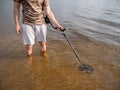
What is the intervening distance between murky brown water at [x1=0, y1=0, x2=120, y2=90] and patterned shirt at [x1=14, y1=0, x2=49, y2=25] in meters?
1.20

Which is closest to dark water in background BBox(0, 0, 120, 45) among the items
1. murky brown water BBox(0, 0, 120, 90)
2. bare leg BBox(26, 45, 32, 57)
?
murky brown water BBox(0, 0, 120, 90)

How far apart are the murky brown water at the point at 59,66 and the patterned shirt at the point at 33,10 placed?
1.20 m

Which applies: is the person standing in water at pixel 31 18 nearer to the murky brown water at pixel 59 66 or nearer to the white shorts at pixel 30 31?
the white shorts at pixel 30 31

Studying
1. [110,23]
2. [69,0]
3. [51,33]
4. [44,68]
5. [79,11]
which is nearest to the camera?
[44,68]

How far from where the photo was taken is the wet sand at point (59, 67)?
5.28 m

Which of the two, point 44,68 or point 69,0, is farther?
point 69,0

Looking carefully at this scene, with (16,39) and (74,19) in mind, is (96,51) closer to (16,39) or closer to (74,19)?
(16,39)

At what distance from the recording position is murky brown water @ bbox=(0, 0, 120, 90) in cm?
529

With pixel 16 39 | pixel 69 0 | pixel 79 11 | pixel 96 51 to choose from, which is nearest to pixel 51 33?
pixel 16 39

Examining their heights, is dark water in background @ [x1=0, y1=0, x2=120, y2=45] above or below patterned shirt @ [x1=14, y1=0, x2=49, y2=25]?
below

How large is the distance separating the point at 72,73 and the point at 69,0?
489 inches

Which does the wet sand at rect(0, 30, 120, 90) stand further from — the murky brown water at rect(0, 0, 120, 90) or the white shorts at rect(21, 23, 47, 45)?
the white shorts at rect(21, 23, 47, 45)

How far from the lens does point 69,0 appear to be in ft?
57.5

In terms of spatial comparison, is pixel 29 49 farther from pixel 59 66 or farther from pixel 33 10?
pixel 33 10
